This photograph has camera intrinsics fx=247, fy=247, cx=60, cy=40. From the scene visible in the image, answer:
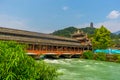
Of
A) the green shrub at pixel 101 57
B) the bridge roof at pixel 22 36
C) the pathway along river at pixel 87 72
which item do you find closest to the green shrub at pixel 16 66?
the pathway along river at pixel 87 72

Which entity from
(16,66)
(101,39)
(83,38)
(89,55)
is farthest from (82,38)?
(16,66)

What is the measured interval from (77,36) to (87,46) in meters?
5.64

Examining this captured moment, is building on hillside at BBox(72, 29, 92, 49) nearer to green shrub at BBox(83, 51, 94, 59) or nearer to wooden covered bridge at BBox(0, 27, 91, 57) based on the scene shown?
wooden covered bridge at BBox(0, 27, 91, 57)

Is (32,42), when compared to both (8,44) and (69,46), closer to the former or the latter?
(69,46)

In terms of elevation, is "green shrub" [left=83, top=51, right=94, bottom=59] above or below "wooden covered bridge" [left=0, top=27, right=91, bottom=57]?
below

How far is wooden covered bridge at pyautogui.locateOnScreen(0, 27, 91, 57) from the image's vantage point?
118 feet

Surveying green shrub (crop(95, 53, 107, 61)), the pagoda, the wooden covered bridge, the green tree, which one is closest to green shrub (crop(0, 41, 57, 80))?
the wooden covered bridge

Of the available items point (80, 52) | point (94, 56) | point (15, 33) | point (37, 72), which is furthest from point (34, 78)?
point (80, 52)

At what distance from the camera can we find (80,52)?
49.5 metres

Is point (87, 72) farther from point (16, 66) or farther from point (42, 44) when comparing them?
point (16, 66)

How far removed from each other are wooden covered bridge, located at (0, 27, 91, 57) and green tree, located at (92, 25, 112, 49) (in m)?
1.94

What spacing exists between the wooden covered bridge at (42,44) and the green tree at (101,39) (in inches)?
76.4

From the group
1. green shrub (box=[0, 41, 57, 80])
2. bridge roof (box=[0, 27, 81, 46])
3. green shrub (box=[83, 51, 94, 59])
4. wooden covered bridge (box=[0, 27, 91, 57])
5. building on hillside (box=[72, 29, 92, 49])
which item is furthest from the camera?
building on hillside (box=[72, 29, 92, 49])

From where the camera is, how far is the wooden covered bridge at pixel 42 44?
3594 centimetres
